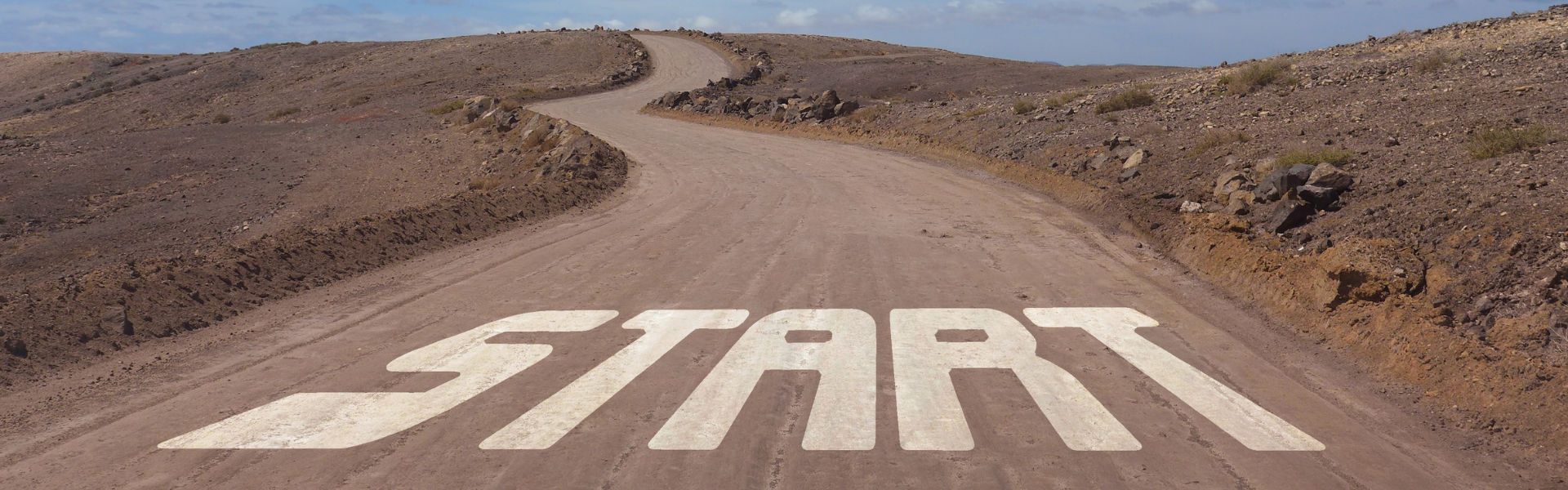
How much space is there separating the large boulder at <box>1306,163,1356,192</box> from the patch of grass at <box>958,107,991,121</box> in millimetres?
14200

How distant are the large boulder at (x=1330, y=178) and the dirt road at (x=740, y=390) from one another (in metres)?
2.13

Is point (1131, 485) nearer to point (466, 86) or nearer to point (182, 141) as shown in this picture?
point (182, 141)

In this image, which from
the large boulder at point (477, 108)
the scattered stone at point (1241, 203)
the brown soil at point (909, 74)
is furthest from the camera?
the brown soil at point (909, 74)

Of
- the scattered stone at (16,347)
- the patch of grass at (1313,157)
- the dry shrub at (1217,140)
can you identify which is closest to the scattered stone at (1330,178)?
the patch of grass at (1313,157)

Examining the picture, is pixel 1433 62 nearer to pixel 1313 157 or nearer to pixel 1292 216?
pixel 1313 157

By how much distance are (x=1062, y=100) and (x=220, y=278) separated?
21.6 metres

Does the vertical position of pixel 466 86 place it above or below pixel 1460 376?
above

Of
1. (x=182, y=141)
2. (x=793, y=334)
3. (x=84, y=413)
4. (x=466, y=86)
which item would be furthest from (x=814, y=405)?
(x=466, y=86)

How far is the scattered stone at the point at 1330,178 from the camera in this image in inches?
391

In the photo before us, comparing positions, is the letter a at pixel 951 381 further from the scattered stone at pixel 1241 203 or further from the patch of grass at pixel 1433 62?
the patch of grass at pixel 1433 62

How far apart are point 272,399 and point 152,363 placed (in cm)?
175

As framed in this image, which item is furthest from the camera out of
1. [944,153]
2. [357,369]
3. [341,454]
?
[944,153]

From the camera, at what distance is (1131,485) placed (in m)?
4.39

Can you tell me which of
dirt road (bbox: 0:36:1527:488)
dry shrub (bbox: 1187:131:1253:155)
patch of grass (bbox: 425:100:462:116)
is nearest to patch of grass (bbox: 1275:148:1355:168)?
dry shrub (bbox: 1187:131:1253:155)
